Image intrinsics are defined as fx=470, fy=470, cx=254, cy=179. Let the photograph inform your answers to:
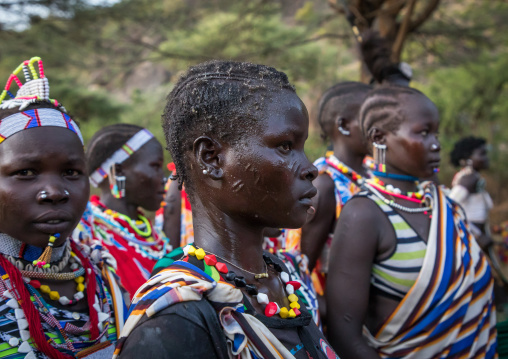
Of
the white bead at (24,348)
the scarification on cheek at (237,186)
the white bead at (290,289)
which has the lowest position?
the white bead at (24,348)

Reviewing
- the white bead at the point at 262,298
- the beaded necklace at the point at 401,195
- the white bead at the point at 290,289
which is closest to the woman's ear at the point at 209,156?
the white bead at the point at 262,298

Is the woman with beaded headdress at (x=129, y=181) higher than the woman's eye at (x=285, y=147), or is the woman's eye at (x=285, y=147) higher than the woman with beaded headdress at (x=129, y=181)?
the woman's eye at (x=285, y=147)

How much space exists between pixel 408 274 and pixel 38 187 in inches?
71.6

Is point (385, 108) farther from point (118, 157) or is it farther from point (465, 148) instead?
point (465, 148)

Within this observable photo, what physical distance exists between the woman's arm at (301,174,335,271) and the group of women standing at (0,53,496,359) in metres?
0.01

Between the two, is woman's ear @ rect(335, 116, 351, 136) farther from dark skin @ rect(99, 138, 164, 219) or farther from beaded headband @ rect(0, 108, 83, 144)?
beaded headband @ rect(0, 108, 83, 144)

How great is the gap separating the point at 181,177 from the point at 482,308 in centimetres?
194

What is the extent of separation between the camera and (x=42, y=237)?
1781 mm

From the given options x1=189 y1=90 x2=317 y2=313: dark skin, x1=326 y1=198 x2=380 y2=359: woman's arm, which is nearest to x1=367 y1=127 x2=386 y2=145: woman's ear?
x1=326 y1=198 x2=380 y2=359: woman's arm

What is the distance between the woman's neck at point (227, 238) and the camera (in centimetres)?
156

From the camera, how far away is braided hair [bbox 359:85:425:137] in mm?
2760

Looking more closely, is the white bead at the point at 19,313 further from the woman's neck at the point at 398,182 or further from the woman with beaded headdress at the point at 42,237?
the woman's neck at the point at 398,182

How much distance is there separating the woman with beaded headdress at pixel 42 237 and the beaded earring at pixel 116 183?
152cm

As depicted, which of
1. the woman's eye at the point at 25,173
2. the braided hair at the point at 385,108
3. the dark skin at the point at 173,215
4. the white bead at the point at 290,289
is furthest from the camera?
the dark skin at the point at 173,215
